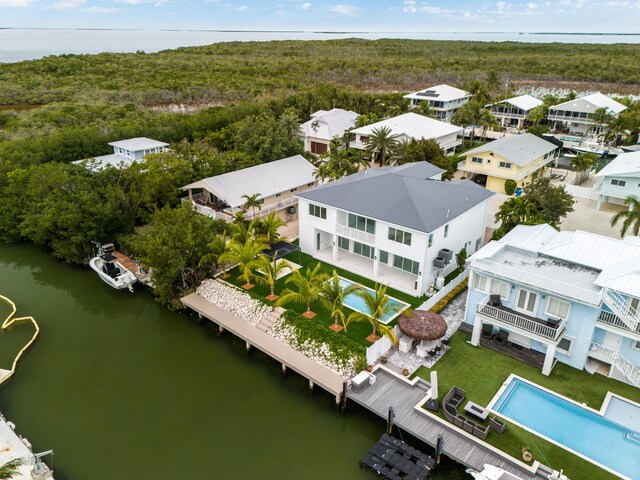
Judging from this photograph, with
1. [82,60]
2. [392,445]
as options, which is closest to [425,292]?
[392,445]

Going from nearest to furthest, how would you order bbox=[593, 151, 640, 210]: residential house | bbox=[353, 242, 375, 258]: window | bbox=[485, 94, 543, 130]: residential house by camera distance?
bbox=[353, 242, 375, 258]: window
bbox=[593, 151, 640, 210]: residential house
bbox=[485, 94, 543, 130]: residential house

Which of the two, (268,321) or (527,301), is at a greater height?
(527,301)

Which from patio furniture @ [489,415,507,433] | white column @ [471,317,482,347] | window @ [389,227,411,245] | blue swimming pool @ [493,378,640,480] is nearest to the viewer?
blue swimming pool @ [493,378,640,480]

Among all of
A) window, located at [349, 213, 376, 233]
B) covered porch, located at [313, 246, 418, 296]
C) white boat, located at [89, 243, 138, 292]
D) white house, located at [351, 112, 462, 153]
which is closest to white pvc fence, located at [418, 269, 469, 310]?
covered porch, located at [313, 246, 418, 296]

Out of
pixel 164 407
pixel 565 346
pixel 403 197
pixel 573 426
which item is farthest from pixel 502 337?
pixel 164 407

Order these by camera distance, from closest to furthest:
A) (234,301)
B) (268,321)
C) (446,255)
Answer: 1. (268,321)
2. (234,301)
3. (446,255)

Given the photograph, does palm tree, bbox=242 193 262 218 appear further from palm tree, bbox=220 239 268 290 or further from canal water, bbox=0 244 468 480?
canal water, bbox=0 244 468 480

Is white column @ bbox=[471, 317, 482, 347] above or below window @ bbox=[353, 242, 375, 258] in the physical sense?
below

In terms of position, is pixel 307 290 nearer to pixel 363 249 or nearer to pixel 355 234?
pixel 355 234
